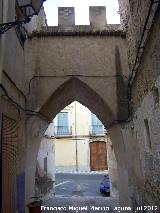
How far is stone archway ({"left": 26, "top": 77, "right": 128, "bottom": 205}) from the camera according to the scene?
6.69 metres

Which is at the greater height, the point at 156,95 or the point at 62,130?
the point at 62,130

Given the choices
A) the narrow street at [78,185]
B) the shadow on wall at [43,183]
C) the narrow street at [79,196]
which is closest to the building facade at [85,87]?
the narrow street at [79,196]

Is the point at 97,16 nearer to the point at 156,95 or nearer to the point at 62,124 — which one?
the point at 156,95

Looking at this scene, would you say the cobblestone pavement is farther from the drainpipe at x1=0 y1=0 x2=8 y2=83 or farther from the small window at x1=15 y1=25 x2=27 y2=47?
the drainpipe at x1=0 y1=0 x2=8 y2=83

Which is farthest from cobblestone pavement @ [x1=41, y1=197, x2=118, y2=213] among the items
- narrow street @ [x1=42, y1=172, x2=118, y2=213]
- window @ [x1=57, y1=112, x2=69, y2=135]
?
window @ [x1=57, y1=112, x2=69, y2=135]

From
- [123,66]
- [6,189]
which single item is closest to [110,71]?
[123,66]

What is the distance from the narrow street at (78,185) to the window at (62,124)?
11.8 feet

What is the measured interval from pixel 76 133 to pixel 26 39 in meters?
16.2

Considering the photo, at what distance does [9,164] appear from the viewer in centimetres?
477

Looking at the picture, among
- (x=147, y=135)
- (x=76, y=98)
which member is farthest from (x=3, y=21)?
(x=76, y=98)

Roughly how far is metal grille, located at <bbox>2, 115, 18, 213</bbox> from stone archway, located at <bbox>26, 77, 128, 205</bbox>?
135 cm

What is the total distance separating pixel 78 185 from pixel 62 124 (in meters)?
7.73

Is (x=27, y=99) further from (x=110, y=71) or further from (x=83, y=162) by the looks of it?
(x=83, y=162)

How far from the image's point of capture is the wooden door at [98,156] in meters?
22.2
